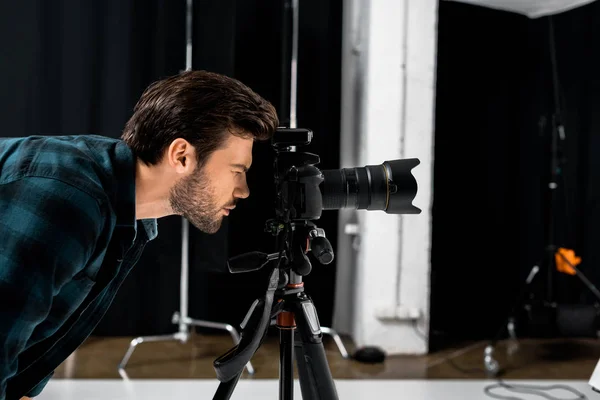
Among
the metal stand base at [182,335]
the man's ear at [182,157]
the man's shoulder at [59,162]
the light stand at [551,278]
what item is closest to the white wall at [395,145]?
the light stand at [551,278]

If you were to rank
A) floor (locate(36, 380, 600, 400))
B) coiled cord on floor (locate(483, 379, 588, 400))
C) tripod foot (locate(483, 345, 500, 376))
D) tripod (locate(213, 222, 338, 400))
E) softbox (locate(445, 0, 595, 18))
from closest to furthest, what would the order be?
tripod (locate(213, 222, 338, 400)) < floor (locate(36, 380, 600, 400)) < coiled cord on floor (locate(483, 379, 588, 400)) < tripod foot (locate(483, 345, 500, 376)) < softbox (locate(445, 0, 595, 18))

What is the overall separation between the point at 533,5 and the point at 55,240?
2.84 m

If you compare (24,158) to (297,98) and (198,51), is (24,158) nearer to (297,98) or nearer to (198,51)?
(198,51)

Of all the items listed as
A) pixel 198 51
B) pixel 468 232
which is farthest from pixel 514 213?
pixel 198 51

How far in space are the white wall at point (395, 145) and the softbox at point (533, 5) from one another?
413mm

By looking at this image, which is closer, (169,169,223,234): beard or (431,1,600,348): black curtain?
(169,169,223,234): beard

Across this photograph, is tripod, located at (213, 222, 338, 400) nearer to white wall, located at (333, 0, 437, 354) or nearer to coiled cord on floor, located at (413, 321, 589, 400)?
coiled cord on floor, located at (413, 321, 589, 400)

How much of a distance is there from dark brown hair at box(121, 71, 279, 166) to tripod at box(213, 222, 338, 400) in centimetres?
20

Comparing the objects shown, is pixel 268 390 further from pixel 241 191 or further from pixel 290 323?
pixel 241 191

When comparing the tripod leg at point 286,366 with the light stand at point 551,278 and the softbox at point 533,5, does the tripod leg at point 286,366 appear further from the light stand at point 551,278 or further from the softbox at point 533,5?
the softbox at point 533,5

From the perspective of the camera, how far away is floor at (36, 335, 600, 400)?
2.34 metres

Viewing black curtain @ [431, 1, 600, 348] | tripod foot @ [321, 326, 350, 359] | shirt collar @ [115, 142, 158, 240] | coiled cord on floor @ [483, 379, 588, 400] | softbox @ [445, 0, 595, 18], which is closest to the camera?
shirt collar @ [115, 142, 158, 240]

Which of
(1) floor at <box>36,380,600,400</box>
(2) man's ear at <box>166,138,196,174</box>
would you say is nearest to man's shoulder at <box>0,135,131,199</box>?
(2) man's ear at <box>166,138,196,174</box>

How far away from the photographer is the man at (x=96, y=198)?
84cm
